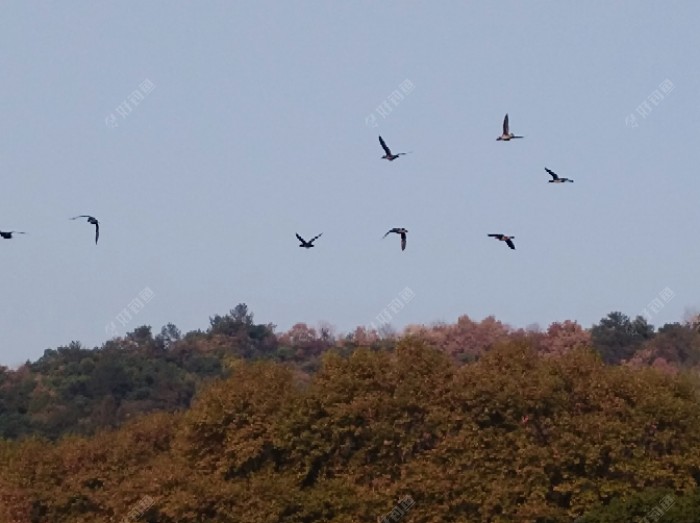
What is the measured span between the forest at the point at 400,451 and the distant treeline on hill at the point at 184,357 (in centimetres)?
4382

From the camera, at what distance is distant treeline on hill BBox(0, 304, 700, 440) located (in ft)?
359

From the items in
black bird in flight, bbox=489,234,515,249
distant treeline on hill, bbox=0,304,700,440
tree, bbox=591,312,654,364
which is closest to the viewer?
black bird in flight, bbox=489,234,515,249

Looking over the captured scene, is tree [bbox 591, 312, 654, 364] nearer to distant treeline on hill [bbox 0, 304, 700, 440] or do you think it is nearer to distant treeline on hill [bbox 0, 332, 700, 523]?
distant treeline on hill [bbox 0, 304, 700, 440]

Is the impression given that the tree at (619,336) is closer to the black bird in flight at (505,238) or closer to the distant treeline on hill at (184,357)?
the distant treeline on hill at (184,357)

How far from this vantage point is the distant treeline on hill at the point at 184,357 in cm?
10931

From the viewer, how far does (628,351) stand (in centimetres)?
13125

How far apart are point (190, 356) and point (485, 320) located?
2859cm

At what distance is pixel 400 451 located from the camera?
50406mm

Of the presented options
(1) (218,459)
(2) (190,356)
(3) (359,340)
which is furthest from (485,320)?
(1) (218,459)

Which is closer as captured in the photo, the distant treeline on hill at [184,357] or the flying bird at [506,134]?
the flying bird at [506,134]

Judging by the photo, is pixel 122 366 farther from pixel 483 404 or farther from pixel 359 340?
pixel 483 404

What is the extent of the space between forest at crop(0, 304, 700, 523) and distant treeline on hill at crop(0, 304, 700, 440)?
43.8m

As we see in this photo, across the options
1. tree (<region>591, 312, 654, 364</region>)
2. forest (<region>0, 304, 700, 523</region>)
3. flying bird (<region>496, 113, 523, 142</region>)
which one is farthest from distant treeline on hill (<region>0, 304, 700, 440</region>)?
flying bird (<region>496, 113, 523, 142</region>)

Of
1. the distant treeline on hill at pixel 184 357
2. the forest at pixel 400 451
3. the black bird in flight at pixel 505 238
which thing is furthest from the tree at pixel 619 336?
the black bird in flight at pixel 505 238
